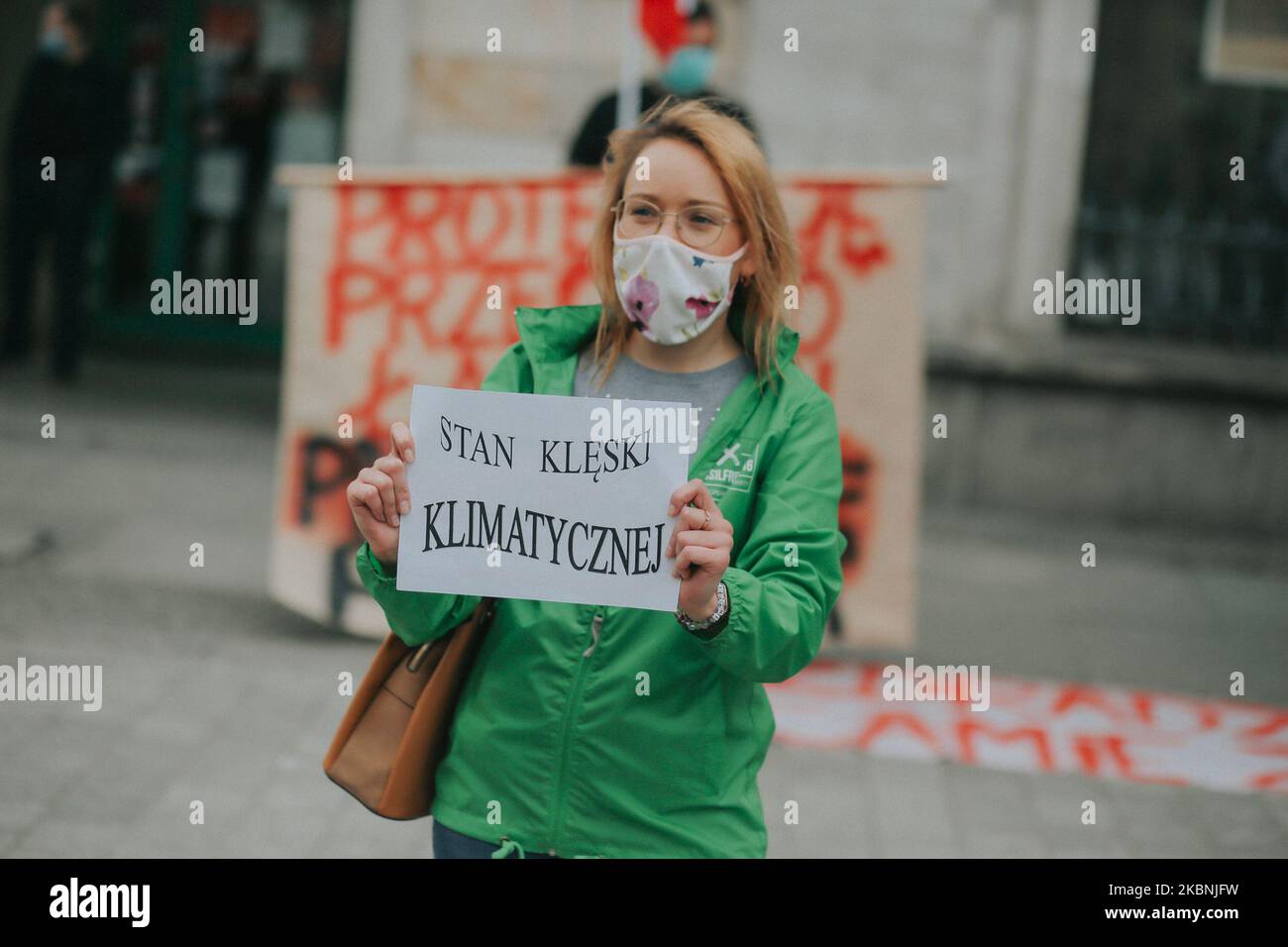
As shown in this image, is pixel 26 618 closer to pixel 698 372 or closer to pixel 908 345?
pixel 908 345

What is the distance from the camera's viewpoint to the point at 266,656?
5.58 meters

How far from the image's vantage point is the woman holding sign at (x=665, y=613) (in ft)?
7.77

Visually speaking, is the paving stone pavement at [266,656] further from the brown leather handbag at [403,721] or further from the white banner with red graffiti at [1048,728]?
the brown leather handbag at [403,721]

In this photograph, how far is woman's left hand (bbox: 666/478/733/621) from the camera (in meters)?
2.16

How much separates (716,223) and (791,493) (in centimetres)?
44

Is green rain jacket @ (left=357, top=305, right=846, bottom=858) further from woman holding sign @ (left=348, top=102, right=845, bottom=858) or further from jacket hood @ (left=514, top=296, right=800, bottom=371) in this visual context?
jacket hood @ (left=514, top=296, right=800, bottom=371)

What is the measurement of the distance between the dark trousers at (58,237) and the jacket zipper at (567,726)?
24.9 ft

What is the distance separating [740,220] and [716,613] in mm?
657

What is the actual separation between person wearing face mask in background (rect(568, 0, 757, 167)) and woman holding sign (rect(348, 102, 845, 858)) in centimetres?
371

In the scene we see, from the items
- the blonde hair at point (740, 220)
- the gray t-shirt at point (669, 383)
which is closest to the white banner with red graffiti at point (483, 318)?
the blonde hair at point (740, 220)

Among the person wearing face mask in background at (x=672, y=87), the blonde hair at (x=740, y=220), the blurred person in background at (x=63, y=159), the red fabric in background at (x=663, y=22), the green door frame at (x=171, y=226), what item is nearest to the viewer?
the blonde hair at (x=740, y=220)

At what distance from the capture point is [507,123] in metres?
8.47

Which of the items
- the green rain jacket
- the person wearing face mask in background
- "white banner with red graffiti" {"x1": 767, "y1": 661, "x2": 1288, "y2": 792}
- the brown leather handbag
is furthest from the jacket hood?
the person wearing face mask in background

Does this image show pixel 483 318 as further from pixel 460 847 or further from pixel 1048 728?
pixel 460 847
